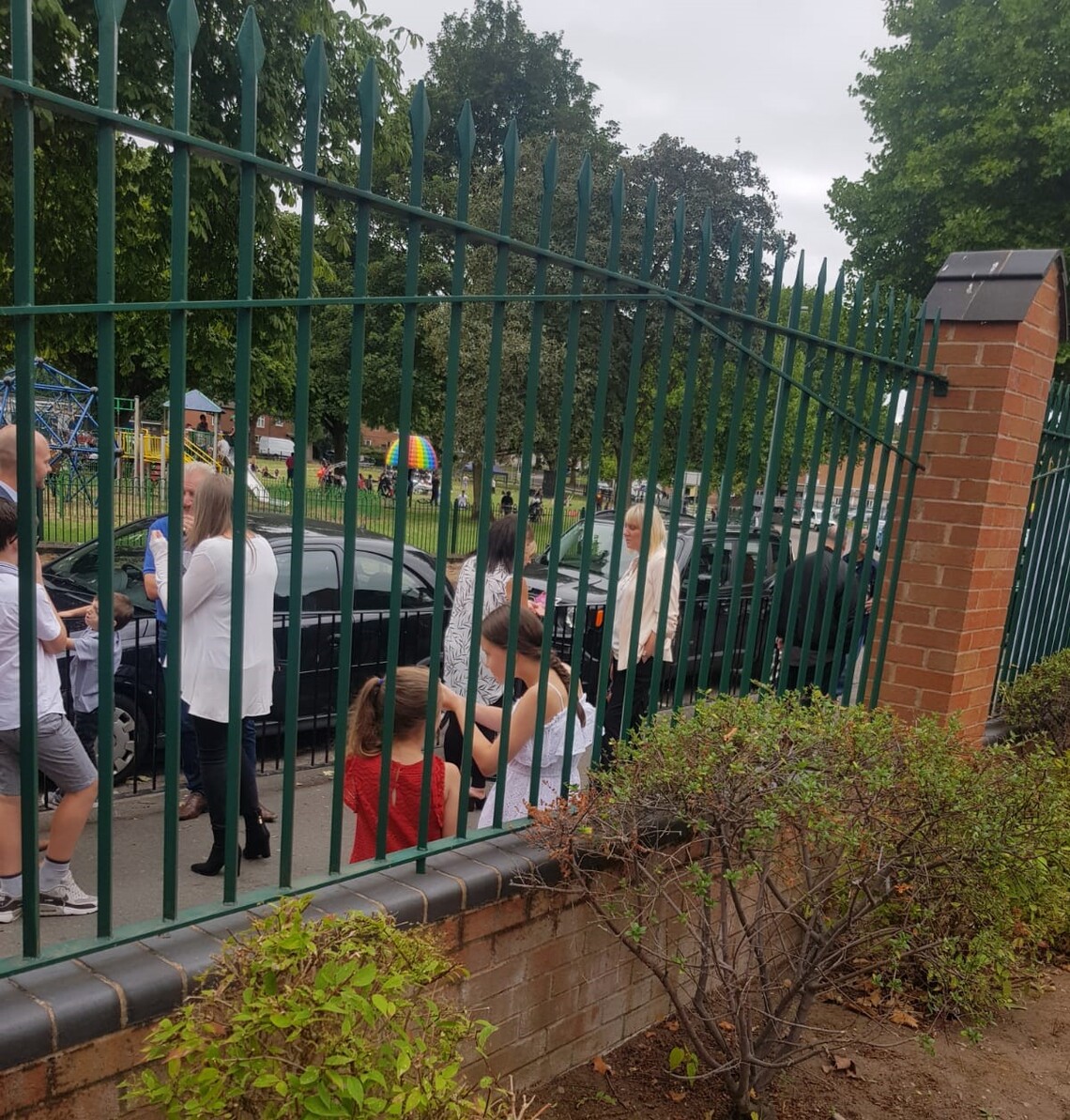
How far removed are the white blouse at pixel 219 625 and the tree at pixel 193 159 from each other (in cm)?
385

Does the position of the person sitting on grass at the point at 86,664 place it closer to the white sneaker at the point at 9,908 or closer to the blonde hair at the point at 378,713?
the white sneaker at the point at 9,908

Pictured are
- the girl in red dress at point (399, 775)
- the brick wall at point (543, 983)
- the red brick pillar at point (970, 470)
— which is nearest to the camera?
the brick wall at point (543, 983)

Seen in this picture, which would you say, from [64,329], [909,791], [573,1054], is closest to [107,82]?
[909,791]

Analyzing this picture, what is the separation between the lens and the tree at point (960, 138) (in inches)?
571

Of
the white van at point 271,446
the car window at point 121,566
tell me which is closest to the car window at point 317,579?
the car window at point 121,566

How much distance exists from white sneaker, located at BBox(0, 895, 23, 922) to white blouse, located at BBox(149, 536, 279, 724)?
0.81 meters

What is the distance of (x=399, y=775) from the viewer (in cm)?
294

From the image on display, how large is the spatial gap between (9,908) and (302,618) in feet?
7.92

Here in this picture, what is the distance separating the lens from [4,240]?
795cm

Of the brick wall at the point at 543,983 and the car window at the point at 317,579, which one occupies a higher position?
the car window at the point at 317,579

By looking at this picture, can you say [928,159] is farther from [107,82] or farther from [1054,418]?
[107,82]

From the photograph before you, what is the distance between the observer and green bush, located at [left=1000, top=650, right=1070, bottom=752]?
535cm

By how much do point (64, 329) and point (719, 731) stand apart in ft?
25.0

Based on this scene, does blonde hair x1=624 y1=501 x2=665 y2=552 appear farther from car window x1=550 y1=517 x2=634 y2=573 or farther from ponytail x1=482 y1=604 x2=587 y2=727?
car window x1=550 y1=517 x2=634 y2=573
